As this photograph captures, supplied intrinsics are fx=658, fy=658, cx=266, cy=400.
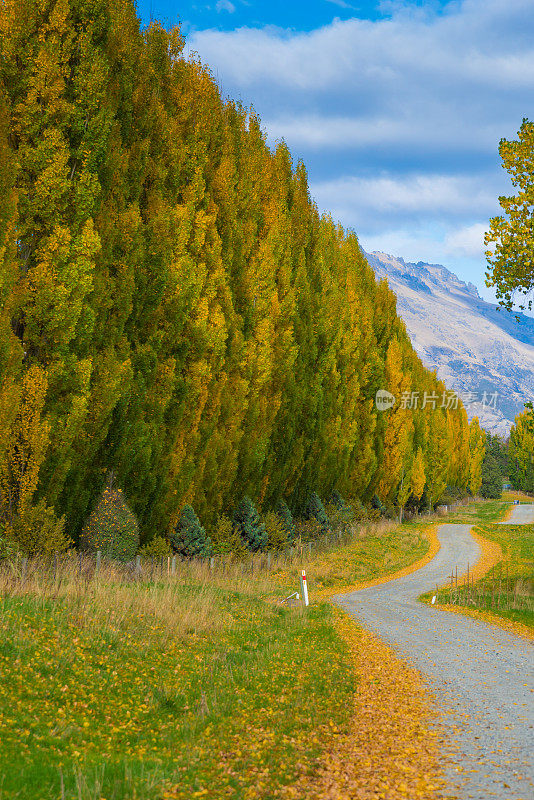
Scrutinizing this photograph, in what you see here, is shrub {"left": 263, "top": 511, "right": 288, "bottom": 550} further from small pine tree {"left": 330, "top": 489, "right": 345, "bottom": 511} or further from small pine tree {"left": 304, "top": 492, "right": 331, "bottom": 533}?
small pine tree {"left": 330, "top": 489, "right": 345, "bottom": 511}

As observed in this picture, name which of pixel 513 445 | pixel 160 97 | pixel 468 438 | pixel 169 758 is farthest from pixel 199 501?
pixel 513 445

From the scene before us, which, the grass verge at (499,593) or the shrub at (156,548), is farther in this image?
the shrub at (156,548)

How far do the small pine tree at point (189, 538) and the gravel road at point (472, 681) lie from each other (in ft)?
12.5

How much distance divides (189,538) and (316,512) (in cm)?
1132

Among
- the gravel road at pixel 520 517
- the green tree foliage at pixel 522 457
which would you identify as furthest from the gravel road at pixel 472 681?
A: the green tree foliage at pixel 522 457

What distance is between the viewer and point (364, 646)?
11242mm

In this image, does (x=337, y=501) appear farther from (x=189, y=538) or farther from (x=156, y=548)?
(x=156, y=548)

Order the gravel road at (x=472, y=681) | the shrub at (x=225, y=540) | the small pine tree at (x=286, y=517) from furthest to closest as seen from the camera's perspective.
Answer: the small pine tree at (x=286, y=517) → the shrub at (x=225, y=540) → the gravel road at (x=472, y=681)

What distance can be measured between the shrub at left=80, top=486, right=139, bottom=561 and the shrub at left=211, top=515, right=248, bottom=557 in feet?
16.3

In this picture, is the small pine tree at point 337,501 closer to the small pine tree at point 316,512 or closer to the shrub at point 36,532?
the small pine tree at point 316,512

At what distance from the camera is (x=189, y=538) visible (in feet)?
56.1

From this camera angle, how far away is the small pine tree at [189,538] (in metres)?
17.0

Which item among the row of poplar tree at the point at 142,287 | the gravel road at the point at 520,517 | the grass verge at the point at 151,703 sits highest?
the row of poplar tree at the point at 142,287

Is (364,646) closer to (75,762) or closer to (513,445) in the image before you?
(75,762)
